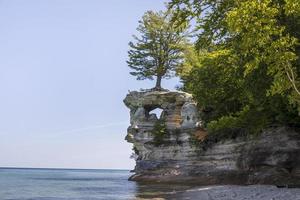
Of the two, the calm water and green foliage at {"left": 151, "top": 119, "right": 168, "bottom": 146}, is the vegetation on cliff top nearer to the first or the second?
the calm water

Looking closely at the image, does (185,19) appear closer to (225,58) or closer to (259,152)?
(225,58)

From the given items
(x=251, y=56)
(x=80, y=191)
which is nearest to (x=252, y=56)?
(x=251, y=56)

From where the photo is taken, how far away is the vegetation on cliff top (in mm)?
14109

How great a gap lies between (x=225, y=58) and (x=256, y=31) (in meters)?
6.45

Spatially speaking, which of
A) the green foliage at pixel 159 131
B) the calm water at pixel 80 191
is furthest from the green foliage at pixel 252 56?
the green foliage at pixel 159 131

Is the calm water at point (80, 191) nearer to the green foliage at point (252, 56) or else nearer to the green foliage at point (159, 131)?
the green foliage at point (159, 131)

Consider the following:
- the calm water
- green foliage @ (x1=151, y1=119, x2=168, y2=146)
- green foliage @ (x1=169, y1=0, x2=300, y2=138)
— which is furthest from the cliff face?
the calm water

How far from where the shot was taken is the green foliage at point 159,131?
1859 inches

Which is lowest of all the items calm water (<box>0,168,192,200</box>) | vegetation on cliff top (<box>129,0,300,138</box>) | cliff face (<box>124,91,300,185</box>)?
→ calm water (<box>0,168,192,200</box>)

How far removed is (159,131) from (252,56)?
103ft

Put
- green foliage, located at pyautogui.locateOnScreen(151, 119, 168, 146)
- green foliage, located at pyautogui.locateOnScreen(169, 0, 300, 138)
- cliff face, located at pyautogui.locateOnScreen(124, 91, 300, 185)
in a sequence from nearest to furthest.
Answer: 1. green foliage, located at pyautogui.locateOnScreen(169, 0, 300, 138)
2. cliff face, located at pyautogui.locateOnScreen(124, 91, 300, 185)
3. green foliage, located at pyautogui.locateOnScreen(151, 119, 168, 146)

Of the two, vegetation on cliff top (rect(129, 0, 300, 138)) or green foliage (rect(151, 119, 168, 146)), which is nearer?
vegetation on cliff top (rect(129, 0, 300, 138))

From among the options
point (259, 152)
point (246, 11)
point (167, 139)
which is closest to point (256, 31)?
point (246, 11)

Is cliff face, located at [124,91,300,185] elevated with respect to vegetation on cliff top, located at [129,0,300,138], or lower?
lower
